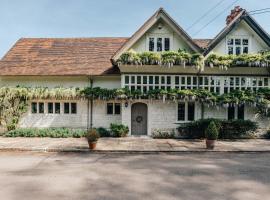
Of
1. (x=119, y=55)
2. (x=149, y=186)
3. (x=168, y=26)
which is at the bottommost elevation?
(x=149, y=186)

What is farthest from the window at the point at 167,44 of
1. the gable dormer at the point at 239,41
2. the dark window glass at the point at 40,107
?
the dark window glass at the point at 40,107

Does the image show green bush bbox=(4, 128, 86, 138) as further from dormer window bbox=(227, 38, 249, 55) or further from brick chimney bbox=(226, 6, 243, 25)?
brick chimney bbox=(226, 6, 243, 25)

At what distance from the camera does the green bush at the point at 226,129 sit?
2036 cm

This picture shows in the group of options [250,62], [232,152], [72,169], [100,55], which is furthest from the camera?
[100,55]

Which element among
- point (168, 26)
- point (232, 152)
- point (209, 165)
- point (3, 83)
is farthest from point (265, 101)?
point (3, 83)

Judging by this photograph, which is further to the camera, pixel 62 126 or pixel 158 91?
pixel 62 126

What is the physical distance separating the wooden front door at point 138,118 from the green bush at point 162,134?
1.00 m

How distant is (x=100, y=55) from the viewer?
2422cm

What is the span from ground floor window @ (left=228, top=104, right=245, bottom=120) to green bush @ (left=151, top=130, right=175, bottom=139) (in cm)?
446

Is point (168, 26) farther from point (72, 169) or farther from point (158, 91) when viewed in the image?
point (72, 169)

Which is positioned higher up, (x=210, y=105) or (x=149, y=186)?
(x=210, y=105)

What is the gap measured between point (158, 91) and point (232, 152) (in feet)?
22.3

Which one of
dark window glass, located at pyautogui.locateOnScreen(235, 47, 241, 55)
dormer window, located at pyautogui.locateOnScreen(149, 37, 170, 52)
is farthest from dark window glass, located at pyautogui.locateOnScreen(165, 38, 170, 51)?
dark window glass, located at pyautogui.locateOnScreen(235, 47, 241, 55)

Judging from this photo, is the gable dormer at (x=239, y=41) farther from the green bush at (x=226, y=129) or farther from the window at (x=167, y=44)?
the green bush at (x=226, y=129)
